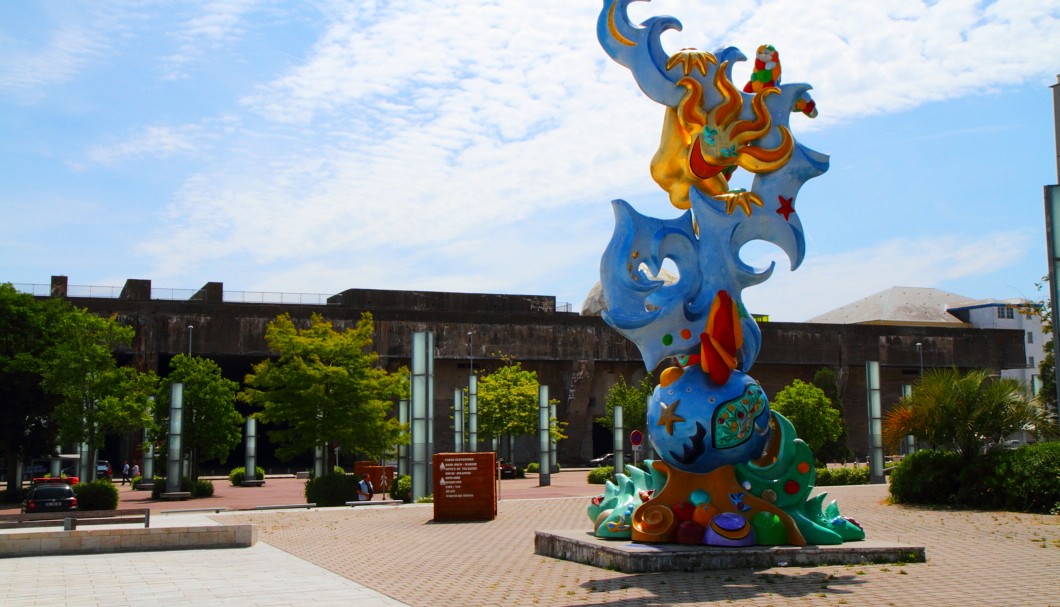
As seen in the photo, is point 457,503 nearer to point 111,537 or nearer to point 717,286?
point 111,537

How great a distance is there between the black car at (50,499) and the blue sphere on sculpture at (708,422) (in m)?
20.2

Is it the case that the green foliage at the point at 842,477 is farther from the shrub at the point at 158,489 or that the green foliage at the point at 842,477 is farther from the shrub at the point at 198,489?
the shrub at the point at 158,489

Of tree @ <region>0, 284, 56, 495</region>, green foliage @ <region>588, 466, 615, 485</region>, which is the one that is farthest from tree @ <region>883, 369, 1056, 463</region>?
tree @ <region>0, 284, 56, 495</region>

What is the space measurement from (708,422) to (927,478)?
12.1m

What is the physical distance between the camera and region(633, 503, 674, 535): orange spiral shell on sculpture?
49.0 feet

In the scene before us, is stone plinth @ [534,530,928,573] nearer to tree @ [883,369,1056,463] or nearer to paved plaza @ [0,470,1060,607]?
paved plaza @ [0,470,1060,607]

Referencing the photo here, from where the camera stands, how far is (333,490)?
3080 cm

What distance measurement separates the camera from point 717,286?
626 inches

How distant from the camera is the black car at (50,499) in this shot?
29.0 metres

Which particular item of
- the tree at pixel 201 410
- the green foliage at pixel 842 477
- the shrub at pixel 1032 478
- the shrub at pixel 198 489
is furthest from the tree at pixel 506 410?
the shrub at pixel 1032 478

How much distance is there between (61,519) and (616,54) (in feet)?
46.1

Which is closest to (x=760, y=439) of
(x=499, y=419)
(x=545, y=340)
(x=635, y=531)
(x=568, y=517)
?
(x=635, y=531)

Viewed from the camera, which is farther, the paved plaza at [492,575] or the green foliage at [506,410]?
the green foliage at [506,410]

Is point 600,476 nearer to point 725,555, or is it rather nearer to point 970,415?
point 970,415
